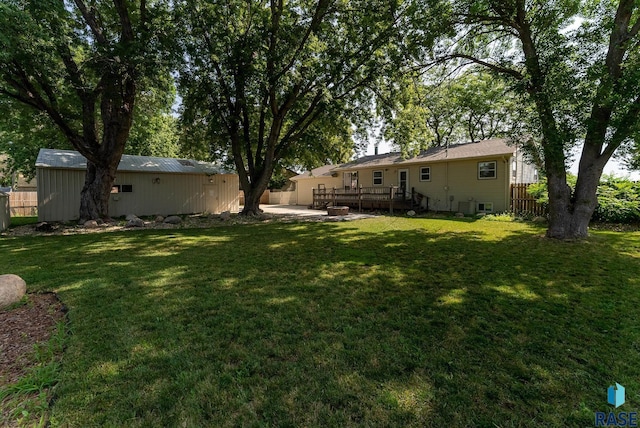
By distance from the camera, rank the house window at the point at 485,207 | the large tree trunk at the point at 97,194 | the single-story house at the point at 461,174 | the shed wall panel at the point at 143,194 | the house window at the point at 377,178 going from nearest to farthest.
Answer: the large tree trunk at the point at 97,194, the shed wall panel at the point at 143,194, the single-story house at the point at 461,174, the house window at the point at 485,207, the house window at the point at 377,178

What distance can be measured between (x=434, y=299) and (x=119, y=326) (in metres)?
3.56

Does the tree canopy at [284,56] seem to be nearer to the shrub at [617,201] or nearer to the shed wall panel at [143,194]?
the shed wall panel at [143,194]

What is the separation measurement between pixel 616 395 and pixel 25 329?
5158 mm

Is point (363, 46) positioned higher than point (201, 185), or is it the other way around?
point (363, 46)

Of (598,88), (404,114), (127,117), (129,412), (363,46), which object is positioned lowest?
(129,412)

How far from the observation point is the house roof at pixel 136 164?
1278 centimetres

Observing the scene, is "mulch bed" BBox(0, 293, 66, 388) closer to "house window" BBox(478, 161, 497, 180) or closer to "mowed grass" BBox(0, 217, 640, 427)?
"mowed grass" BBox(0, 217, 640, 427)

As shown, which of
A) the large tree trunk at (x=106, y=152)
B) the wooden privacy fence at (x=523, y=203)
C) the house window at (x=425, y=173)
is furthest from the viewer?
the house window at (x=425, y=173)

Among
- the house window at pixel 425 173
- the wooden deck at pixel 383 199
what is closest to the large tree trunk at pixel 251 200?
the wooden deck at pixel 383 199

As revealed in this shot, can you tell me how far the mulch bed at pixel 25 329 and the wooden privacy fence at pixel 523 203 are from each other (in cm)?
1504

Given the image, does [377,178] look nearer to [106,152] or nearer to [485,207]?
[485,207]

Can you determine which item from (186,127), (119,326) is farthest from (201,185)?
(119,326)

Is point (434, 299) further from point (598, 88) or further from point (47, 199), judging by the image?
point (47, 199)

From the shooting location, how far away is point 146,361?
2398 mm
